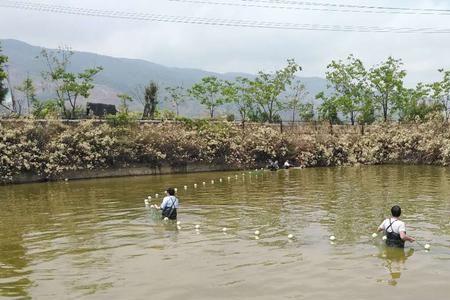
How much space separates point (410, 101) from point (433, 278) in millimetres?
45338

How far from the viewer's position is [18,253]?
13.2m

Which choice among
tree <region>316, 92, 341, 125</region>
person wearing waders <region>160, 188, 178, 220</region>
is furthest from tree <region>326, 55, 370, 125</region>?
person wearing waders <region>160, 188, 178, 220</region>

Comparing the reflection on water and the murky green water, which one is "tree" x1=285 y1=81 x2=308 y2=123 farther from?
the reflection on water

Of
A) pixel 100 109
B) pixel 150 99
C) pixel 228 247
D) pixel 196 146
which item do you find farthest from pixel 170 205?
pixel 150 99

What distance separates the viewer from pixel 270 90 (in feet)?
167

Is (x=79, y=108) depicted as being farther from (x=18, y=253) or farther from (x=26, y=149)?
(x=18, y=253)

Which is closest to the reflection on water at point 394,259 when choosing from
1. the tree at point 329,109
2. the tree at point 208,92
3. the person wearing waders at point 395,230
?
the person wearing waders at point 395,230

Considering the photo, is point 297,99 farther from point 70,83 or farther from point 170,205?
point 170,205

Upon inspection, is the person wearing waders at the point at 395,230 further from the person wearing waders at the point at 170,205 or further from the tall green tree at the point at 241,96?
the tall green tree at the point at 241,96

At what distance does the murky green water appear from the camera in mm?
9930

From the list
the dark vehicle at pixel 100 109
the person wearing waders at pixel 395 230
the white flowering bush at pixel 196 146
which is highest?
the dark vehicle at pixel 100 109

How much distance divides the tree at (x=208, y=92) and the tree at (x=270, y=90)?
5.02 meters

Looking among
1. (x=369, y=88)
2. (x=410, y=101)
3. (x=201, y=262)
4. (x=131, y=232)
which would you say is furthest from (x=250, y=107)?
(x=201, y=262)

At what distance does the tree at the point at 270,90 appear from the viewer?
51.0 m
